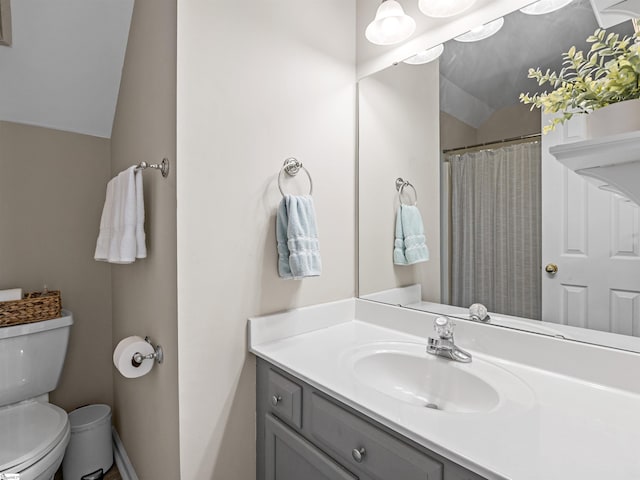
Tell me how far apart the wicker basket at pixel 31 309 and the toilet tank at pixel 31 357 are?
0.09ft

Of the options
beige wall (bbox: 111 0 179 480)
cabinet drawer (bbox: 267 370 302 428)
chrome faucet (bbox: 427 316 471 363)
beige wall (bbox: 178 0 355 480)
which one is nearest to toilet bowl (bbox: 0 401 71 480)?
beige wall (bbox: 111 0 179 480)

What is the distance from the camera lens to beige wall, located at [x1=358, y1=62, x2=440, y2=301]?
140 centimetres

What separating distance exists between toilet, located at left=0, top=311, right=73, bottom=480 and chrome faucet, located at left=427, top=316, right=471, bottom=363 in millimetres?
1407

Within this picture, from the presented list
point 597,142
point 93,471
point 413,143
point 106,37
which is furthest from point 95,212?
point 597,142

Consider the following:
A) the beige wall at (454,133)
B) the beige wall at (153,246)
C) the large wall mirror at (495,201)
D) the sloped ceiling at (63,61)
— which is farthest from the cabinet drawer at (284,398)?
the sloped ceiling at (63,61)

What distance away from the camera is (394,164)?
1521mm

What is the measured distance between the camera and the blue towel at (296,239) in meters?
1.25

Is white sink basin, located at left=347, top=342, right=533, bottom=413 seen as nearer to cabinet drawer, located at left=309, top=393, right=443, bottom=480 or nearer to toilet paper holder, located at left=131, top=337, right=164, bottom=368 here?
cabinet drawer, located at left=309, top=393, right=443, bottom=480

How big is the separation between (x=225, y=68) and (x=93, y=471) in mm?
1889

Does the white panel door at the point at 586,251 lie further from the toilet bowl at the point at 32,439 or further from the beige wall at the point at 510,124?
the toilet bowl at the point at 32,439

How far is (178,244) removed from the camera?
110 cm

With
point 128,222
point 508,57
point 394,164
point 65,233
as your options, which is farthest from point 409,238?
point 65,233

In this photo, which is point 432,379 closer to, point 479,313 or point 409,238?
point 479,313

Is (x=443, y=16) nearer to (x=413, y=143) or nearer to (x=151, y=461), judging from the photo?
(x=413, y=143)
